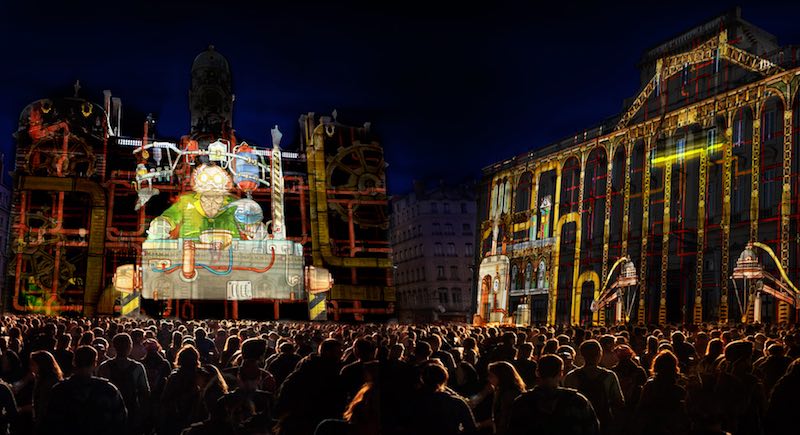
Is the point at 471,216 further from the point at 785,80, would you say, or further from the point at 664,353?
the point at 664,353

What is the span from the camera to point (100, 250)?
56.5 m

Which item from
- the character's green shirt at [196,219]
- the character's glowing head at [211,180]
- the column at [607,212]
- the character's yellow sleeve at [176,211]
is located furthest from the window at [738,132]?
the character's yellow sleeve at [176,211]

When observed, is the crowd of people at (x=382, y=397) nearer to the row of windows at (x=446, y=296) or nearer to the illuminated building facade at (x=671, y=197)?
the illuminated building facade at (x=671, y=197)

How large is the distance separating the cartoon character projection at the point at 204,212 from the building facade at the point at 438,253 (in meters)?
34.7

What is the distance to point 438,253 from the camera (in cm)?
8806

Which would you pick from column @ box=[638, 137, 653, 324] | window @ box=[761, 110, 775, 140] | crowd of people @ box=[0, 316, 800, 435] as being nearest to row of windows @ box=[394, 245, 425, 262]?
column @ box=[638, 137, 653, 324]

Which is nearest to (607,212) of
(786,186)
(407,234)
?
(786,186)

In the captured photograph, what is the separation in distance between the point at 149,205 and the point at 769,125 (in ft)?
132

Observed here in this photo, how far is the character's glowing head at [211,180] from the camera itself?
53.5m

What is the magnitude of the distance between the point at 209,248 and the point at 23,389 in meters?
43.2

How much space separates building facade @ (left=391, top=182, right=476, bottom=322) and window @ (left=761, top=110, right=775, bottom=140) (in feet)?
162

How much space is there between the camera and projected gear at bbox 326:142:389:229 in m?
61.3

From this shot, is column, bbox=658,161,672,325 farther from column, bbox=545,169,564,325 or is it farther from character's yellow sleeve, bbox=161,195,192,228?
character's yellow sleeve, bbox=161,195,192,228

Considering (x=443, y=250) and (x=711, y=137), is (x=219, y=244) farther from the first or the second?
(x=443, y=250)
